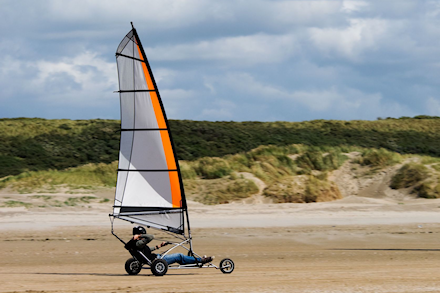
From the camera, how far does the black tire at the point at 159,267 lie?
30.5 feet

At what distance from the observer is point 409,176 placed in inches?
982

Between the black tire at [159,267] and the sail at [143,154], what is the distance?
68cm

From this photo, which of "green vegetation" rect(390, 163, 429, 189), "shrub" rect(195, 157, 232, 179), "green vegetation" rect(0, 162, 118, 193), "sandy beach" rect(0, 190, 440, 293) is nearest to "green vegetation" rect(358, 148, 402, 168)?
"green vegetation" rect(390, 163, 429, 189)

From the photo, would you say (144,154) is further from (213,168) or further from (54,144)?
(54,144)

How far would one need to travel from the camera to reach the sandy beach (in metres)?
8.74

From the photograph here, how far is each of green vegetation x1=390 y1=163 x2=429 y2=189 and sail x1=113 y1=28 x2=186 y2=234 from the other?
16.8m

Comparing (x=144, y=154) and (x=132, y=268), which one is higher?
(x=144, y=154)

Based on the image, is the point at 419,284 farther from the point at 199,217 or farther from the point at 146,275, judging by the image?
the point at 199,217

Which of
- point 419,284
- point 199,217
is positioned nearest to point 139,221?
point 419,284

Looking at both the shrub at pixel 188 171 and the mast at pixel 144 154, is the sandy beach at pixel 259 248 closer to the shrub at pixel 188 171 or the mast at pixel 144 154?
the mast at pixel 144 154

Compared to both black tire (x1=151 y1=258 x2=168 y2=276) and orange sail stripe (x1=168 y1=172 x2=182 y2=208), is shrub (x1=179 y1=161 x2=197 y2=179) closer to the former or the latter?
orange sail stripe (x1=168 y1=172 x2=182 y2=208)

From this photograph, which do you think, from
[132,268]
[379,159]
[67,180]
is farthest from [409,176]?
[132,268]

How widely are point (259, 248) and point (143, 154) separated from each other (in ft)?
15.5

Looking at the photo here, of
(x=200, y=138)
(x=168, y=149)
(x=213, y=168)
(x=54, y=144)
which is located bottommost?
(x=213, y=168)
